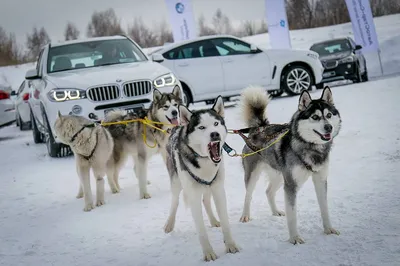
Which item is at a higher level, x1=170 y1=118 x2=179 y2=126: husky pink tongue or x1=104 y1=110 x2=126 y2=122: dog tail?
x1=104 y1=110 x2=126 y2=122: dog tail

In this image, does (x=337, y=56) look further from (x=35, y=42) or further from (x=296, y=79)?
(x=35, y=42)

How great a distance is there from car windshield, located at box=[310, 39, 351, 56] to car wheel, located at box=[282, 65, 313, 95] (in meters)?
3.51

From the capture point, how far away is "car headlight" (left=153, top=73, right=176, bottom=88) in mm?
6516

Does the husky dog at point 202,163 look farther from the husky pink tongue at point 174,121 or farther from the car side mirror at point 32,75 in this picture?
the car side mirror at point 32,75

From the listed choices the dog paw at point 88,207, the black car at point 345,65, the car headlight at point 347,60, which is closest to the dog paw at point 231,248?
the dog paw at point 88,207

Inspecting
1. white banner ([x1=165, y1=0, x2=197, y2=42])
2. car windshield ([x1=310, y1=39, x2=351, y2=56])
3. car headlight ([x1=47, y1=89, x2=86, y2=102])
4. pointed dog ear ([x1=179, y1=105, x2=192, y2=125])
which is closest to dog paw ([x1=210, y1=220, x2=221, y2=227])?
pointed dog ear ([x1=179, y1=105, x2=192, y2=125])

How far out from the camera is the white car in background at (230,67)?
9.88 metres

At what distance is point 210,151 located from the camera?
303 centimetres

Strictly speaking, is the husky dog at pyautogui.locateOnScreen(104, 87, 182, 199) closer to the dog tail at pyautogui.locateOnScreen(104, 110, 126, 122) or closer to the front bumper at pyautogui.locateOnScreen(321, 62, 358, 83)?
the dog tail at pyautogui.locateOnScreen(104, 110, 126, 122)

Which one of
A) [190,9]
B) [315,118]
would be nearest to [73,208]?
[315,118]

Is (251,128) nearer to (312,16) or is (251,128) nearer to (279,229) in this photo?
(279,229)

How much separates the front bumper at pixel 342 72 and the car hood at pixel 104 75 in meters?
7.34

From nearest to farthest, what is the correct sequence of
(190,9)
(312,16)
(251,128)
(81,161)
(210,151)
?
(210,151)
(251,128)
(81,161)
(190,9)
(312,16)

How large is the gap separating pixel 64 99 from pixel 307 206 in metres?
4.04
